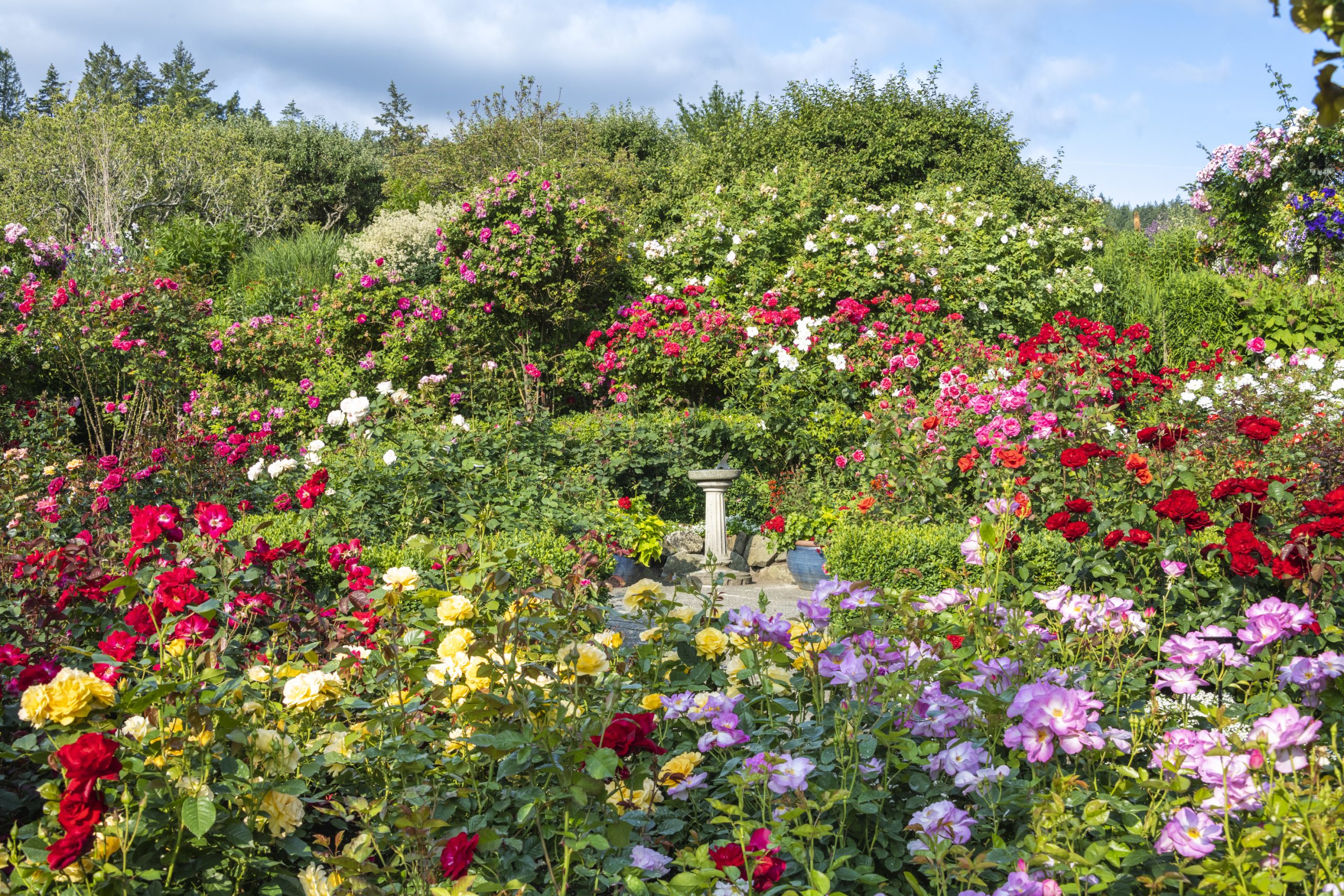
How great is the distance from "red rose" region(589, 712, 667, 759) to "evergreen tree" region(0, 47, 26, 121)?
189 feet

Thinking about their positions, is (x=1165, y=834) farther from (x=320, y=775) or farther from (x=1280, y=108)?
(x=1280, y=108)

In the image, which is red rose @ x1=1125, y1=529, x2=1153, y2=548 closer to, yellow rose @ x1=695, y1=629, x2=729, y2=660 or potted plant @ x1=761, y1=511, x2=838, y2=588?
yellow rose @ x1=695, y1=629, x2=729, y2=660

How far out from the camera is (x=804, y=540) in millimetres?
5984

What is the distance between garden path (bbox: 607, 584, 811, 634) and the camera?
167 inches

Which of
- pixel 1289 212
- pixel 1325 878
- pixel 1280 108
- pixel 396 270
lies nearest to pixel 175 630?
pixel 1325 878

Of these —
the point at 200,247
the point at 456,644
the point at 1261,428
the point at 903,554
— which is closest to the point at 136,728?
the point at 456,644

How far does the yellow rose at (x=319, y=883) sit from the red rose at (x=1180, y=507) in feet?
6.82

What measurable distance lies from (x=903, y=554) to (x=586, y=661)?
3197 mm

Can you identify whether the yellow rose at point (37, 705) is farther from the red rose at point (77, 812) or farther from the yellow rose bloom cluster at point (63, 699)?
the red rose at point (77, 812)

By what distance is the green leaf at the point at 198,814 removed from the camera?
130 centimetres

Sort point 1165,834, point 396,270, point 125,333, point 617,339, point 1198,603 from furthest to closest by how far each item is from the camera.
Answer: point 396,270
point 617,339
point 125,333
point 1198,603
point 1165,834

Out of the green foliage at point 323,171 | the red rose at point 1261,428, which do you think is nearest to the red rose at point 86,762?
the red rose at point 1261,428

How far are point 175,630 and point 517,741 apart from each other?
2.89ft

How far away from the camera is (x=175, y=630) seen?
71.9 inches
